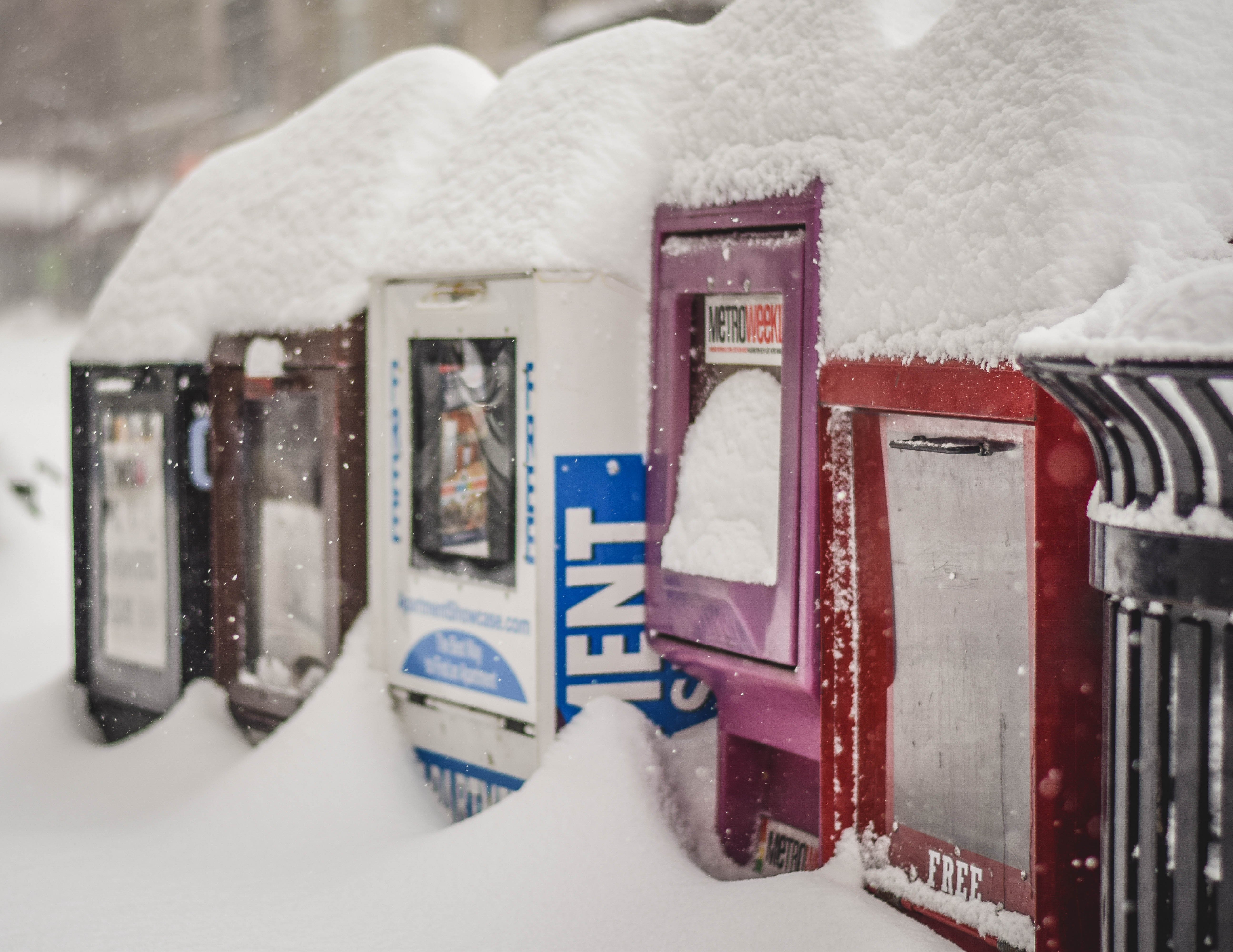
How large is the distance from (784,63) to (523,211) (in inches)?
36.1

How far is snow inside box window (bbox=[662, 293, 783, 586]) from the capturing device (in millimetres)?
3289

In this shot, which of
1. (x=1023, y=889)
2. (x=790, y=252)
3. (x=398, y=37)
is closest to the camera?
(x=1023, y=889)

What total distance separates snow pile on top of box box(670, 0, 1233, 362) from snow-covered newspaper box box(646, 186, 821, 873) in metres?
0.13

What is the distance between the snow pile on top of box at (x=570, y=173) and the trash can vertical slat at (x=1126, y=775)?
79.8 inches

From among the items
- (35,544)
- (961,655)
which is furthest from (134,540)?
(35,544)

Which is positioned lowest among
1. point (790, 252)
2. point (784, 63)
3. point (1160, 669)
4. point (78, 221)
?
point (1160, 669)

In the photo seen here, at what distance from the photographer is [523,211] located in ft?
12.6

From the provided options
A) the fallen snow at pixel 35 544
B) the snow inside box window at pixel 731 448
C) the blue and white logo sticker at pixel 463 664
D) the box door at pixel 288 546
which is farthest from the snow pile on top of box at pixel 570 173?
the fallen snow at pixel 35 544

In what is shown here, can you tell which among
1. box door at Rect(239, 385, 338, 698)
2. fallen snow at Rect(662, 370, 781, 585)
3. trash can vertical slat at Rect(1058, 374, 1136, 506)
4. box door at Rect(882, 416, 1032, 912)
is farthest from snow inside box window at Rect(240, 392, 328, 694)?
trash can vertical slat at Rect(1058, 374, 1136, 506)

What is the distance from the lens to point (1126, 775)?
2.06m

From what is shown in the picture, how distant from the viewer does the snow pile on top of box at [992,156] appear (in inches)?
95.3

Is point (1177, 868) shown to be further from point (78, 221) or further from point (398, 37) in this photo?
point (78, 221)

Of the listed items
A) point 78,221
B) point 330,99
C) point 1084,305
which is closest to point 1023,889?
point 1084,305

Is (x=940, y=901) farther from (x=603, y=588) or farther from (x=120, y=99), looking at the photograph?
(x=120, y=99)
